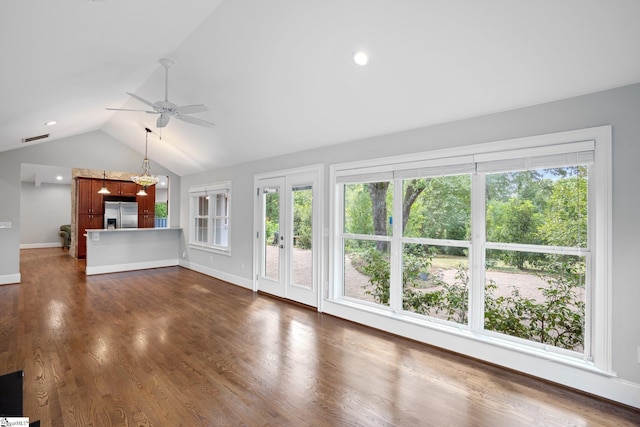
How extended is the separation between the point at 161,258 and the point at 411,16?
787cm

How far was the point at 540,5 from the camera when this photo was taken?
1.98m

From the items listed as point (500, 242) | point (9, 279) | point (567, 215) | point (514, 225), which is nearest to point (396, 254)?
point (500, 242)

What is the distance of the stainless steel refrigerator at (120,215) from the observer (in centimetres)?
959

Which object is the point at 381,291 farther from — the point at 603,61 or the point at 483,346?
the point at 603,61

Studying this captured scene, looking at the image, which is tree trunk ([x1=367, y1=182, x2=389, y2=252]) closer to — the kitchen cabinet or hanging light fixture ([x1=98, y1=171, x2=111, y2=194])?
hanging light fixture ([x1=98, y1=171, x2=111, y2=194])

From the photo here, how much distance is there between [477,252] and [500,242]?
0.75 ft

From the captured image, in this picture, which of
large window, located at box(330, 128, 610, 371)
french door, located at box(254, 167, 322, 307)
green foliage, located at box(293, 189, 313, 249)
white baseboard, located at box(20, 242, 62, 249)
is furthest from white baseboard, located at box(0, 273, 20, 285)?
white baseboard, located at box(20, 242, 62, 249)

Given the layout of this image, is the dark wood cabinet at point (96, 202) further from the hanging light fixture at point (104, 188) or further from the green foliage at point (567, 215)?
the green foliage at point (567, 215)

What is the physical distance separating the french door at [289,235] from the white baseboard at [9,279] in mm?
4772

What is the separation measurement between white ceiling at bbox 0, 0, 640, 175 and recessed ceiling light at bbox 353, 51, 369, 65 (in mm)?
61

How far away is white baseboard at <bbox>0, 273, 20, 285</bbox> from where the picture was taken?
589 cm

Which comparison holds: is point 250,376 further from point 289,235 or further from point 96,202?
point 96,202

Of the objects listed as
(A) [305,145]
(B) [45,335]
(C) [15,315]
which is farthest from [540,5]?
(C) [15,315]

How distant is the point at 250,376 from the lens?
105 inches
